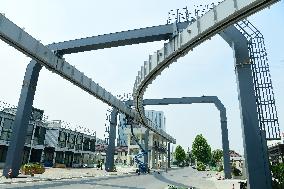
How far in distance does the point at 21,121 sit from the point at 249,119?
16.9 m

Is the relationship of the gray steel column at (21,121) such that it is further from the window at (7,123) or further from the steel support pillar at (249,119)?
the window at (7,123)

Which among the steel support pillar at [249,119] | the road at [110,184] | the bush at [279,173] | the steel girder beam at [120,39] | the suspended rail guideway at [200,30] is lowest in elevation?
the road at [110,184]

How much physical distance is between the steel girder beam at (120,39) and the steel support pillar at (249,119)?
3238 mm

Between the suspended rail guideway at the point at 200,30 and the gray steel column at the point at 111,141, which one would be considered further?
the gray steel column at the point at 111,141

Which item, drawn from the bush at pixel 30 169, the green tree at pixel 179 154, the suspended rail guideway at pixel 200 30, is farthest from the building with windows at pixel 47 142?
the green tree at pixel 179 154

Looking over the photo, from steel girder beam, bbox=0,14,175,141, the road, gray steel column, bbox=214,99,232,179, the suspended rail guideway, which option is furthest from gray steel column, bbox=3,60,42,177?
gray steel column, bbox=214,99,232,179

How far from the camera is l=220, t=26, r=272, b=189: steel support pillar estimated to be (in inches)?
489

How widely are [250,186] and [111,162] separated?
1099 inches

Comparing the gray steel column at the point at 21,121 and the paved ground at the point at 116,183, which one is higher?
the gray steel column at the point at 21,121

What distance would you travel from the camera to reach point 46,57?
17.6 m

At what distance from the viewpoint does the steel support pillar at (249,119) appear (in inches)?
489

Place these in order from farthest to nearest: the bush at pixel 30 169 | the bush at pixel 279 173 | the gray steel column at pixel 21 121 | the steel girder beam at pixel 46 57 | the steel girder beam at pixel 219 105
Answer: the steel girder beam at pixel 219 105 → the bush at pixel 30 169 → the gray steel column at pixel 21 121 → the bush at pixel 279 173 → the steel girder beam at pixel 46 57

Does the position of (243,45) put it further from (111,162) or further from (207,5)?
(111,162)

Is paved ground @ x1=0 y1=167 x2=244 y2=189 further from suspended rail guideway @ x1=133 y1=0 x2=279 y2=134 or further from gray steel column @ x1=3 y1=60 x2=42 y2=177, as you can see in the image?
suspended rail guideway @ x1=133 y1=0 x2=279 y2=134
